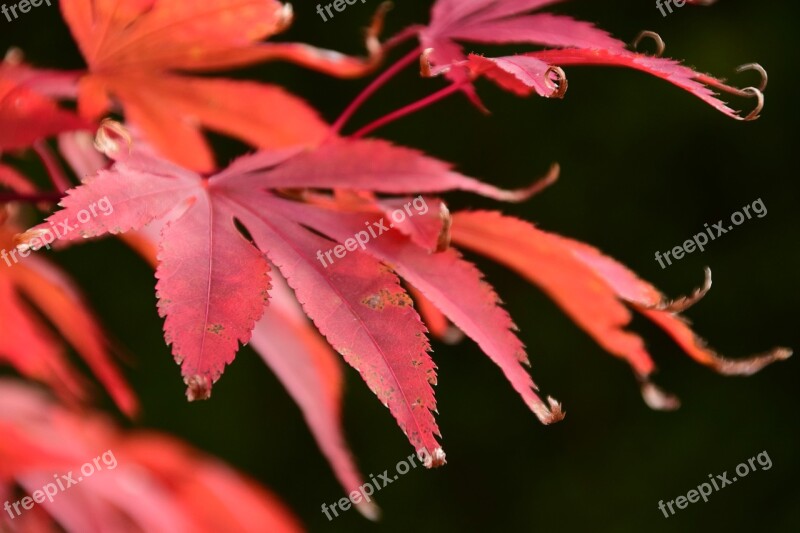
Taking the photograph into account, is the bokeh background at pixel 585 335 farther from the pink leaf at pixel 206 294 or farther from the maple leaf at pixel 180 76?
the pink leaf at pixel 206 294

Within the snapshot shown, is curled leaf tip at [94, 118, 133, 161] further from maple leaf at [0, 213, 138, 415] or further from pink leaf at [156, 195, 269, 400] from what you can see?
maple leaf at [0, 213, 138, 415]

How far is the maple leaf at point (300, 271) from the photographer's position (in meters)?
0.42

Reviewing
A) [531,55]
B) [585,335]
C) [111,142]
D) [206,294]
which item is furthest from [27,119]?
[585,335]

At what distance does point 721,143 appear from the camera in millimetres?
1922

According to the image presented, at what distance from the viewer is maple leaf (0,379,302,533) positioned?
750 millimetres

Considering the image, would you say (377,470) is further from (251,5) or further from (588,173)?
(251,5)

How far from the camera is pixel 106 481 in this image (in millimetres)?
860

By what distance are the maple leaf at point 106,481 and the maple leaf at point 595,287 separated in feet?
1.36

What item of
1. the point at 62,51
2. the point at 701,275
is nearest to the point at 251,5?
the point at 701,275

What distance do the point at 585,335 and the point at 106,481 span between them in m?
1.32

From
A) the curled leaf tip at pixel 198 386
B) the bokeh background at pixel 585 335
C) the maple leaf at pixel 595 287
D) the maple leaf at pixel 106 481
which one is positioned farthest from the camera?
the bokeh background at pixel 585 335

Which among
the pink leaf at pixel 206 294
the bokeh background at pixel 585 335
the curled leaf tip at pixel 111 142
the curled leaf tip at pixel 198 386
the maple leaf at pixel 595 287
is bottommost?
the bokeh background at pixel 585 335

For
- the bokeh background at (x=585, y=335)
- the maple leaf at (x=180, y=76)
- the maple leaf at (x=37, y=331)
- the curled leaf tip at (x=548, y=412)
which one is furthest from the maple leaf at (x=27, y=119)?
the bokeh background at (x=585, y=335)

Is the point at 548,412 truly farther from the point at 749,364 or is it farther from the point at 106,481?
the point at 106,481
